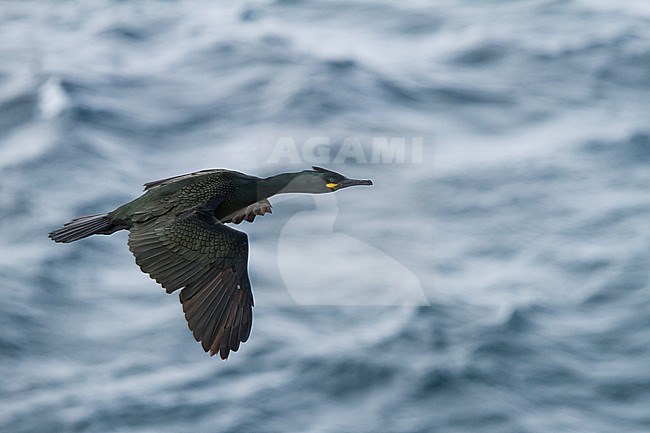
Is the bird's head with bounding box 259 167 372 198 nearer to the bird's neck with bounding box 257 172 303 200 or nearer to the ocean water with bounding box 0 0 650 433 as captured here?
the bird's neck with bounding box 257 172 303 200

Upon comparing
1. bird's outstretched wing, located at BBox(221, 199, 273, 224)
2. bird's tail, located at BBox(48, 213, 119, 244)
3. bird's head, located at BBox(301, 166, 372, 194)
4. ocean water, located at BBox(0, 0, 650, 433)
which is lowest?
ocean water, located at BBox(0, 0, 650, 433)

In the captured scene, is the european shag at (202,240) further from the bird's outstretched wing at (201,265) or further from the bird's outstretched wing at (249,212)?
the bird's outstretched wing at (249,212)

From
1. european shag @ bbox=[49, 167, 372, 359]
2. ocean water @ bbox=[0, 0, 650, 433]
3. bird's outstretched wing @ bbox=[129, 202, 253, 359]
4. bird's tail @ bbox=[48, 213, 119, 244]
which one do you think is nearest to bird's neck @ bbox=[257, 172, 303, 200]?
european shag @ bbox=[49, 167, 372, 359]

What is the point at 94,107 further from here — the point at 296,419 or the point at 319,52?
the point at 296,419

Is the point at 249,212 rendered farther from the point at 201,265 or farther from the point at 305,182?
the point at 201,265

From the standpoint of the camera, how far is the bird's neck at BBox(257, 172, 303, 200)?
10.3m

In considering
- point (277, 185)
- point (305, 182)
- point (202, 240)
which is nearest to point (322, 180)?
point (305, 182)

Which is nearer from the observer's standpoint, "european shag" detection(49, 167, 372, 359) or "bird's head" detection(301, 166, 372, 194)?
Result: "european shag" detection(49, 167, 372, 359)

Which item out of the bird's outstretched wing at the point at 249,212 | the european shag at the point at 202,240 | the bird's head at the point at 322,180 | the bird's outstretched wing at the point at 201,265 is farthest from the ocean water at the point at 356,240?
the bird's outstretched wing at the point at 201,265

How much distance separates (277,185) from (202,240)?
92 centimetres

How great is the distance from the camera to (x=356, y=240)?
1046 inches

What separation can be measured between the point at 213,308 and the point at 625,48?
25.0 metres

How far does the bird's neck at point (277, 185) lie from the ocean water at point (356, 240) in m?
14.7

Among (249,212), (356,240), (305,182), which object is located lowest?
(356,240)
